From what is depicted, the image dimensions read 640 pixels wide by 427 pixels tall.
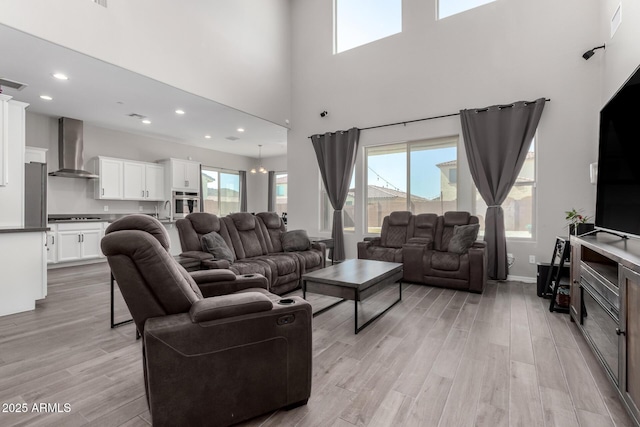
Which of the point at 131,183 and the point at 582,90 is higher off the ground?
the point at 582,90

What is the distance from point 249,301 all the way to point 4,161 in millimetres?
3467

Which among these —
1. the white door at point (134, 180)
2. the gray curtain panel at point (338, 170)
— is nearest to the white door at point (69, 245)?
the white door at point (134, 180)

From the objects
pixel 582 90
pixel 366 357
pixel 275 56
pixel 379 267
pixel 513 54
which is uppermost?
pixel 275 56

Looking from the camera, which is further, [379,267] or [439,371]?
[379,267]

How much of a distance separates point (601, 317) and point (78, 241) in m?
7.41

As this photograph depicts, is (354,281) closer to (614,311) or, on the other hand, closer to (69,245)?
(614,311)

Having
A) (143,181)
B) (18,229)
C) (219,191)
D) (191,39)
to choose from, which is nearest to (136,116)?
(143,181)

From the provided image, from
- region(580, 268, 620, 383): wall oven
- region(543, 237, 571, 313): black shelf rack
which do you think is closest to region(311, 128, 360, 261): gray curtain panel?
region(543, 237, 571, 313): black shelf rack

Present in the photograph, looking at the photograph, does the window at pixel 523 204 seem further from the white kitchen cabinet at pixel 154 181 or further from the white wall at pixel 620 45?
the white kitchen cabinet at pixel 154 181

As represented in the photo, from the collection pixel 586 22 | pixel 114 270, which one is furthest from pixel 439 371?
pixel 586 22

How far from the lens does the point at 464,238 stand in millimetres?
4105

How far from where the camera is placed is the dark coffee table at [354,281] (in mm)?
2648

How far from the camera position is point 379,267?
335cm

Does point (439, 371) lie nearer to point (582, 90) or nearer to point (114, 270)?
point (114, 270)
